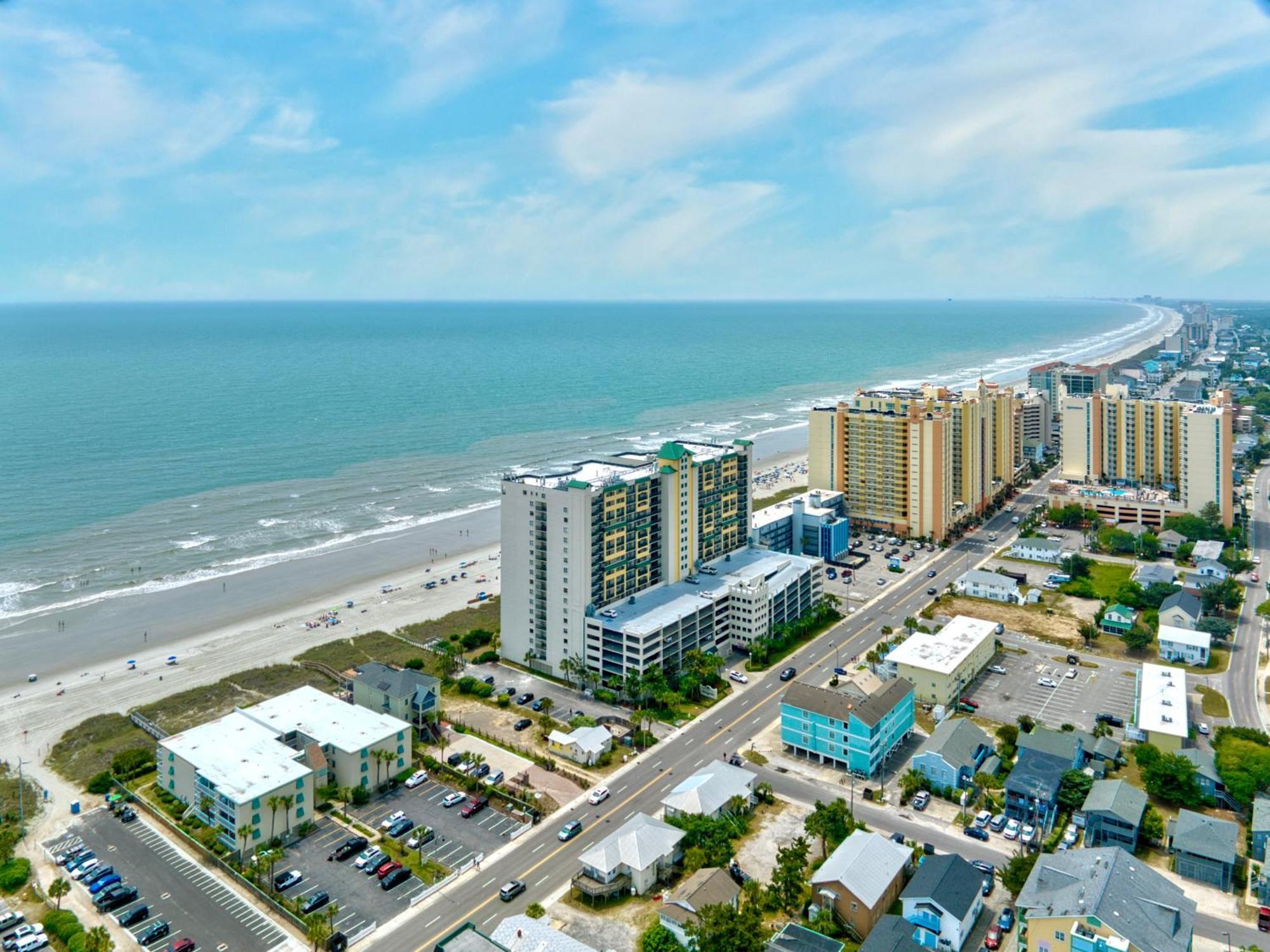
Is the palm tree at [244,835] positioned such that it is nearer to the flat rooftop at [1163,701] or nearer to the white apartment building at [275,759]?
the white apartment building at [275,759]

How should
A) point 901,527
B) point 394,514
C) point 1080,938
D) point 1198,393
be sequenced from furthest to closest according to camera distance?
1. point 1198,393
2. point 394,514
3. point 901,527
4. point 1080,938

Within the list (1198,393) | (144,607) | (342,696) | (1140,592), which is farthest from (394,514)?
(1198,393)

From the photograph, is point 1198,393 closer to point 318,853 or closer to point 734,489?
point 734,489

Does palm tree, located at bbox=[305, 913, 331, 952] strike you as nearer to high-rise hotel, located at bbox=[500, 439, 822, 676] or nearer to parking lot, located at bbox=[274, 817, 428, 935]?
parking lot, located at bbox=[274, 817, 428, 935]

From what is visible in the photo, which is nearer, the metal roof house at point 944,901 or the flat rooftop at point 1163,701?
the metal roof house at point 944,901

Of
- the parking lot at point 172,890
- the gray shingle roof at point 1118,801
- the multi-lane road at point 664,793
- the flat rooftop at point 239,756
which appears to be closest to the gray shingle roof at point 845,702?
the multi-lane road at point 664,793

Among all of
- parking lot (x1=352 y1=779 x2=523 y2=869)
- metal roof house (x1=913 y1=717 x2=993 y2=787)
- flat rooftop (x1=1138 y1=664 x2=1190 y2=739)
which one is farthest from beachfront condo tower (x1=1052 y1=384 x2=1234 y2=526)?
parking lot (x1=352 y1=779 x2=523 y2=869)
